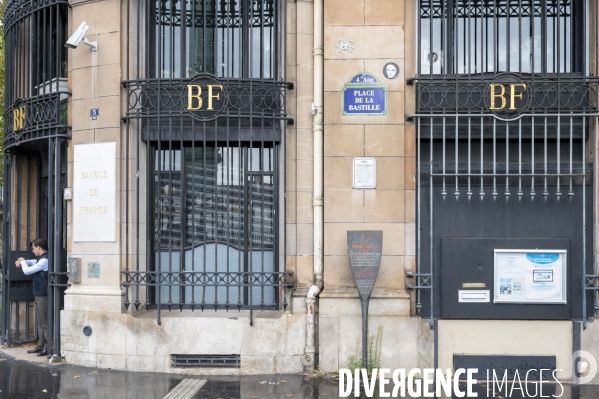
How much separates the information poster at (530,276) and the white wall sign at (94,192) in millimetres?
5519

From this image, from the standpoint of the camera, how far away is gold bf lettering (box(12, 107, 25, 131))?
460 inches

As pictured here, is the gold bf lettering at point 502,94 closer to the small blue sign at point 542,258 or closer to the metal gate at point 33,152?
the small blue sign at point 542,258

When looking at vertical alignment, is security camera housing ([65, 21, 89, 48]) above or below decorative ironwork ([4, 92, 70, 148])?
above

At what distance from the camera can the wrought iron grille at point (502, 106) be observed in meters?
9.92

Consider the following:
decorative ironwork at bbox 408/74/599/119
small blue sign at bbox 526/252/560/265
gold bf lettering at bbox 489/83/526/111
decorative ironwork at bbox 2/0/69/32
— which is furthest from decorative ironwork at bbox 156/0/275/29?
small blue sign at bbox 526/252/560/265

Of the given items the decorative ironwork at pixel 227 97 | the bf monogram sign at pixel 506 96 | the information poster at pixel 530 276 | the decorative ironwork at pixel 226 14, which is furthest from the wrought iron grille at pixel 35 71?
the information poster at pixel 530 276

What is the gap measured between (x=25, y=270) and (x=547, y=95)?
8227 mm

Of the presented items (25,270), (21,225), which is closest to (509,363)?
(25,270)

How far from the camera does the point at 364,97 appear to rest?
1005cm

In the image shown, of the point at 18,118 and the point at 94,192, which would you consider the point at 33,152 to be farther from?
the point at 94,192

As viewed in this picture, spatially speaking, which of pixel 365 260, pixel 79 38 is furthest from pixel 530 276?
pixel 79 38

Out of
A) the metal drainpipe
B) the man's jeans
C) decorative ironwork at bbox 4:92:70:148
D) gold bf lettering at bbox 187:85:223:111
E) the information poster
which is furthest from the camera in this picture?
the man's jeans

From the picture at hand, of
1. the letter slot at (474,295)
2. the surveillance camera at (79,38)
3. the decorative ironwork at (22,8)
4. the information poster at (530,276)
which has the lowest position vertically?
the letter slot at (474,295)

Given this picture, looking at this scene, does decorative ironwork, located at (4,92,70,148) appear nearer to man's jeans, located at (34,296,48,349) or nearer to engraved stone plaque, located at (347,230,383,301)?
man's jeans, located at (34,296,48,349)
